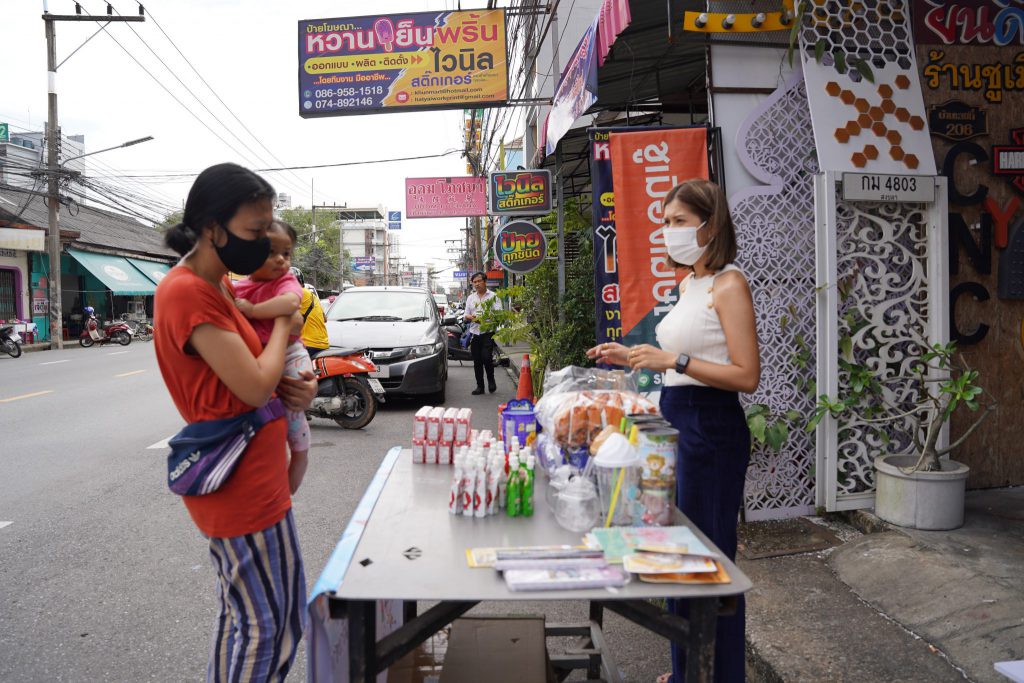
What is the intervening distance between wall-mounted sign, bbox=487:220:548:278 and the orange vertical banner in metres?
3.95

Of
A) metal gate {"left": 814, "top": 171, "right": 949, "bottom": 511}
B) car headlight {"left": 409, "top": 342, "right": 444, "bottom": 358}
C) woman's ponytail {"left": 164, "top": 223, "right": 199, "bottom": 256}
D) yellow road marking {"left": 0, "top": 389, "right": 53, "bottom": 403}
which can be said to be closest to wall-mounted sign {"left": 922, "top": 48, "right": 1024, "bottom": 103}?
metal gate {"left": 814, "top": 171, "right": 949, "bottom": 511}

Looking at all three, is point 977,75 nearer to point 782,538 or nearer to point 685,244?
point 782,538

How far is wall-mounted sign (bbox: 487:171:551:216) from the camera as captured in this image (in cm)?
890

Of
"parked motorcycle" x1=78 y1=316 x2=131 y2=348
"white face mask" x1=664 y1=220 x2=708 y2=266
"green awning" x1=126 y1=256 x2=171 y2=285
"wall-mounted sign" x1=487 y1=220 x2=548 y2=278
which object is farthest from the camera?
"green awning" x1=126 y1=256 x2=171 y2=285

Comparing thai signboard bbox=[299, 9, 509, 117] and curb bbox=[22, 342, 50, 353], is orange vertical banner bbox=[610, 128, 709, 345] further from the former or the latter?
curb bbox=[22, 342, 50, 353]

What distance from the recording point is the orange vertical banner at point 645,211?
4.36 m

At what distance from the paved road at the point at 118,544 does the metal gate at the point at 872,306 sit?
163 cm

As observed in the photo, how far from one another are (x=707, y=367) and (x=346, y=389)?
20.1 ft

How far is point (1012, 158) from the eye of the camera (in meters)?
4.31

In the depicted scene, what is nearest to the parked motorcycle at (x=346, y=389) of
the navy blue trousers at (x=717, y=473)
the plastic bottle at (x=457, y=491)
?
the plastic bottle at (x=457, y=491)

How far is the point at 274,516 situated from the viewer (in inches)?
73.4

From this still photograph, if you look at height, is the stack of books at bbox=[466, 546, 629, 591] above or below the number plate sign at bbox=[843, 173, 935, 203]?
below

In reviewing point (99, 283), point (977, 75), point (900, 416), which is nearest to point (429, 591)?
point (900, 416)

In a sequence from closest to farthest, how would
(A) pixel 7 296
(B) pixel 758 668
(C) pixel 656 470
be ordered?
(C) pixel 656 470, (B) pixel 758 668, (A) pixel 7 296
